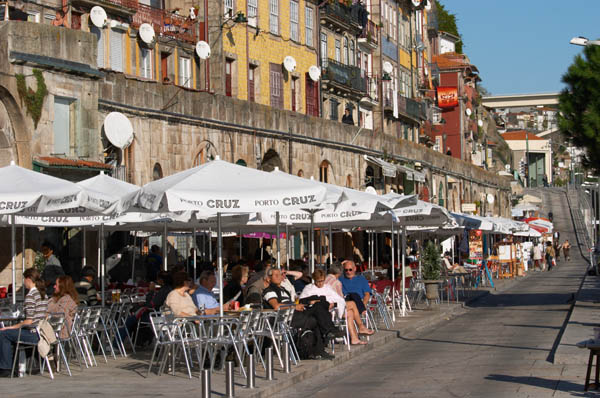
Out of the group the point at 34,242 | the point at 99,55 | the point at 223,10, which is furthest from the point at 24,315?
the point at 223,10

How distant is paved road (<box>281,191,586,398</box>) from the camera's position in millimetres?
13266

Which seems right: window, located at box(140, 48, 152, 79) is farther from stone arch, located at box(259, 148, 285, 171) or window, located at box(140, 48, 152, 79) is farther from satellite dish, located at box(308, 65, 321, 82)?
satellite dish, located at box(308, 65, 321, 82)

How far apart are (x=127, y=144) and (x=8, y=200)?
13130mm

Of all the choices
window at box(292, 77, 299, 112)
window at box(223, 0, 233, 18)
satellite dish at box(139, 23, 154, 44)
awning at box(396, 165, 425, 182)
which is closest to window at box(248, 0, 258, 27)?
window at box(223, 0, 233, 18)

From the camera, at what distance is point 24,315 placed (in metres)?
15.3

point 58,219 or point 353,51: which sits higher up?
point 353,51

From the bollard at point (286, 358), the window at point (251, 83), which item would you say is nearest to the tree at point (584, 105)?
the bollard at point (286, 358)

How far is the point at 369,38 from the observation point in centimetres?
6022

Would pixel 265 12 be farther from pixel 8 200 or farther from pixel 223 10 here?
pixel 8 200

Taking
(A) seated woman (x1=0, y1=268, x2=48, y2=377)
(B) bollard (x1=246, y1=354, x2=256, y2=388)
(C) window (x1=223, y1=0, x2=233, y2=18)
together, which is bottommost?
(B) bollard (x1=246, y1=354, x2=256, y2=388)

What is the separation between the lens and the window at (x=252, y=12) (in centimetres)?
4500

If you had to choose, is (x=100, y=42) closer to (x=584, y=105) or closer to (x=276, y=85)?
(x=276, y=85)

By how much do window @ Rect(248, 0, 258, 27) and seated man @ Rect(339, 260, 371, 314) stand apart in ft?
84.1

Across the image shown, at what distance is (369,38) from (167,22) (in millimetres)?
21945
